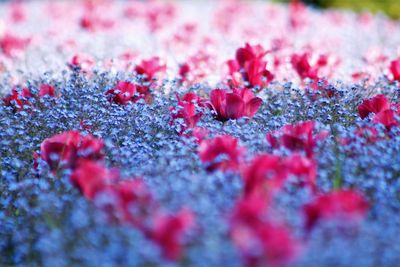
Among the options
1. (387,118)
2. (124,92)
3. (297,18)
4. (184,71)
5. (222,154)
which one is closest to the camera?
(222,154)

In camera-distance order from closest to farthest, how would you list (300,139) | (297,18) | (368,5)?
(300,139) → (297,18) → (368,5)

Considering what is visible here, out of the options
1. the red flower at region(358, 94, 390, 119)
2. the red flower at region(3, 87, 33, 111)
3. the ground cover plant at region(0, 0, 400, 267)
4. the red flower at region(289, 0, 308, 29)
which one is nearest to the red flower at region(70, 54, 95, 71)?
the ground cover plant at region(0, 0, 400, 267)

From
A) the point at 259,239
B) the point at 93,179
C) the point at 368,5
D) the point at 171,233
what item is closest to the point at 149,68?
the point at 93,179

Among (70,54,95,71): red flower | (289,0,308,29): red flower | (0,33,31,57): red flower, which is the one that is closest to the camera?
(70,54,95,71): red flower

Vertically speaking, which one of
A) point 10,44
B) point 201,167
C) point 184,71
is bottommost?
point 201,167

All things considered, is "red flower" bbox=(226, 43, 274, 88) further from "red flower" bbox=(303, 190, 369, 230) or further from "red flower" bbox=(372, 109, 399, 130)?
"red flower" bbox=(303, 190, 369, 230)

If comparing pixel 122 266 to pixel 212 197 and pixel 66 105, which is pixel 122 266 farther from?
pixel 66 105

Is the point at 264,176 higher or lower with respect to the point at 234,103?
lower

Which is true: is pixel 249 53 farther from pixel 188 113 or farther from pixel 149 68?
pixel 188 113
